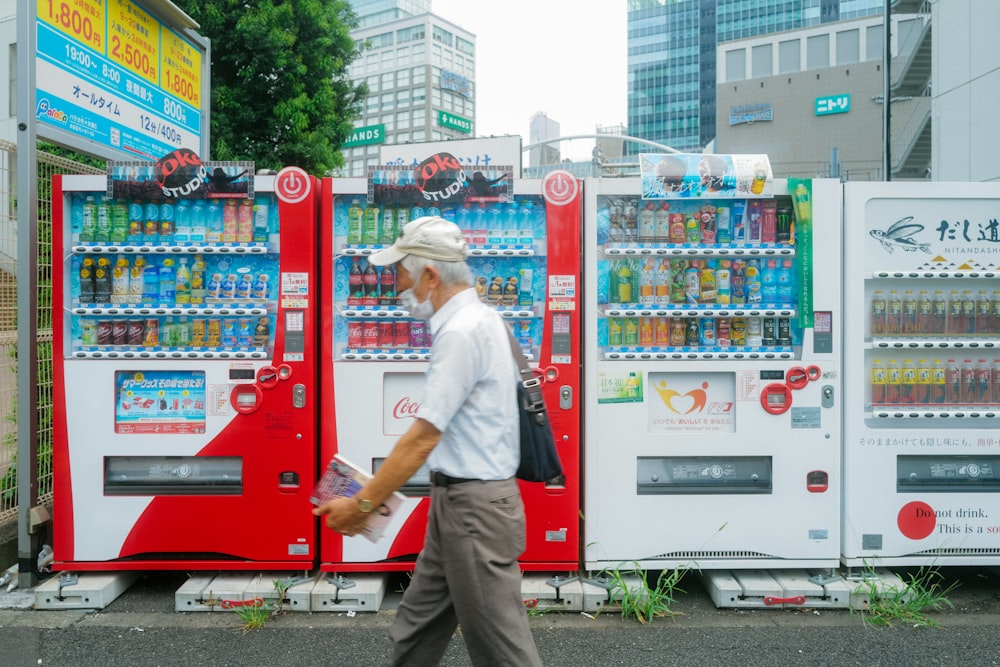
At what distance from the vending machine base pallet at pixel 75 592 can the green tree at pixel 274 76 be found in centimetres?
821

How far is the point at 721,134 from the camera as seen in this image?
5884cm

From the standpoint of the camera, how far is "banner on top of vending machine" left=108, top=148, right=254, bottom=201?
4.13m

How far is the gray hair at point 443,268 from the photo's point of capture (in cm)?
240

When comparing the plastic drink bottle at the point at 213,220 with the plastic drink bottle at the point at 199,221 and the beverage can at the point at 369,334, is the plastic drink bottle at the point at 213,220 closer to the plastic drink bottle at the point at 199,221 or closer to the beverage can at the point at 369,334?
the plastic drink bottle at the point at 199,221

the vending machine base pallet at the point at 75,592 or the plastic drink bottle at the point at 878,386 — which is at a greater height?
the plastic drink bottle at the point at 878,386

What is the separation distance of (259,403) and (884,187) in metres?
3.63

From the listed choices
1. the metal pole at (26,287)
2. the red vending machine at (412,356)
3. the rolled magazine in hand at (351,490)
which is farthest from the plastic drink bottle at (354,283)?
the rolled magazine in hand at (351,490)

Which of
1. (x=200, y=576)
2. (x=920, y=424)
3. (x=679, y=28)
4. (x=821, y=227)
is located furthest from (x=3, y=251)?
(x=679, y=28)

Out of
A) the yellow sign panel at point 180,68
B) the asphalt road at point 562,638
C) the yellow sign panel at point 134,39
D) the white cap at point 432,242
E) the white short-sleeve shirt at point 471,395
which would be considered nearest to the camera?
the white short-sleeve shirt at point 471,395

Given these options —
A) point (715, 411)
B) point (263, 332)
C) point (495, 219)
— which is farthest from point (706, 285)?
point (263, 332)

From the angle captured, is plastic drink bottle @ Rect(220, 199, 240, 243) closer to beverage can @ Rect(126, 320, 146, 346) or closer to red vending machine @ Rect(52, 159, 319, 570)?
red vending machine @ Rect(52, 159, 319, 570)

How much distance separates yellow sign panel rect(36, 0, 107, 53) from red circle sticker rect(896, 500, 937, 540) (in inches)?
210

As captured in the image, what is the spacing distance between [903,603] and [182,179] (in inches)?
175

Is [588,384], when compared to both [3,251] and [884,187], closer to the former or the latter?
[884,187]
